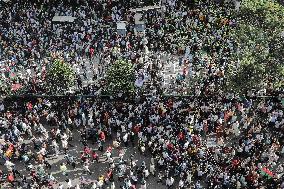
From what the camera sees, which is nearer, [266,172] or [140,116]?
[266,172]

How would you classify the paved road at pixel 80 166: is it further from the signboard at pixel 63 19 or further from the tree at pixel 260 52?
the signboard at pixel 63 19

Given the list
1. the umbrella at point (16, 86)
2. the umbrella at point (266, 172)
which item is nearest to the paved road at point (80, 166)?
the umbrella at point (16, 86)

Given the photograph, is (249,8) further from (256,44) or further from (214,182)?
(214,182)

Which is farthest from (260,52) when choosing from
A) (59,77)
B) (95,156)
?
(59,77)

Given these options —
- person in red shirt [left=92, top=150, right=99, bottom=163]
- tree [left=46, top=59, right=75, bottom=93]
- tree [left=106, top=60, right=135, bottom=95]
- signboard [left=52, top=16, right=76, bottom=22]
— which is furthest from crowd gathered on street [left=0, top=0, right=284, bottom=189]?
tree [left=106, top=60, right=135, bottom=95]

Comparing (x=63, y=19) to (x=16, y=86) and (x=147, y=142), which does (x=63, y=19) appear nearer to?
(x=16, y=86)

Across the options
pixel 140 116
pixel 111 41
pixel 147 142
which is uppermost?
pixel 111 41
